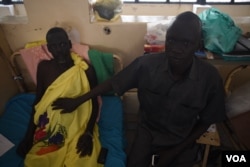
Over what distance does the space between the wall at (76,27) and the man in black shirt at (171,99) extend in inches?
25.0

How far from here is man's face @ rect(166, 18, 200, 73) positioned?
1.21 meters

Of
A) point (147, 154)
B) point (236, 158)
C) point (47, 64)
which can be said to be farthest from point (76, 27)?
point (236, 158)

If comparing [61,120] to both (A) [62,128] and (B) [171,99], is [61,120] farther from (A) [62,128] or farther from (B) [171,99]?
(B) [171,99]

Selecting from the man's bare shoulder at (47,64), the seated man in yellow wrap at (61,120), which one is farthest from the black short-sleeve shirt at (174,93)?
the man's bare shoulder at (47,64)

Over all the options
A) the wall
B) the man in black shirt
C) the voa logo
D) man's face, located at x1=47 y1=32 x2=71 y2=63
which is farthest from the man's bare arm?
the voa logo

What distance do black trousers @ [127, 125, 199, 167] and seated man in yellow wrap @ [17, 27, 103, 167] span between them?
0.27 metres

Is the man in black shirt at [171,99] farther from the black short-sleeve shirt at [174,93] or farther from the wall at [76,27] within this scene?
the wall at [76,27]

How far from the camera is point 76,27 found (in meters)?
2.05

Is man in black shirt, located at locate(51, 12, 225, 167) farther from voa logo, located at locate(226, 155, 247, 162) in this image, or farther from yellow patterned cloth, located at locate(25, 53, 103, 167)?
voa logo, located at locate(226, 155, 247, 162)

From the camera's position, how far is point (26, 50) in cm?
201

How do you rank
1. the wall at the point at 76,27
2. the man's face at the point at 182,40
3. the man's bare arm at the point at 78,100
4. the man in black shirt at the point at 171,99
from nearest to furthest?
the man's face at the point at 182,40 < the man in black shirt at the point at 171,99 < the man's bare arm at the point at 78,100 < the wall at the point at 76,27

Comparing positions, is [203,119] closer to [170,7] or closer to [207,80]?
[207,80]

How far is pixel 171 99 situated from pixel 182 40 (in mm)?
437

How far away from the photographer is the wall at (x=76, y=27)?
6.49ft
